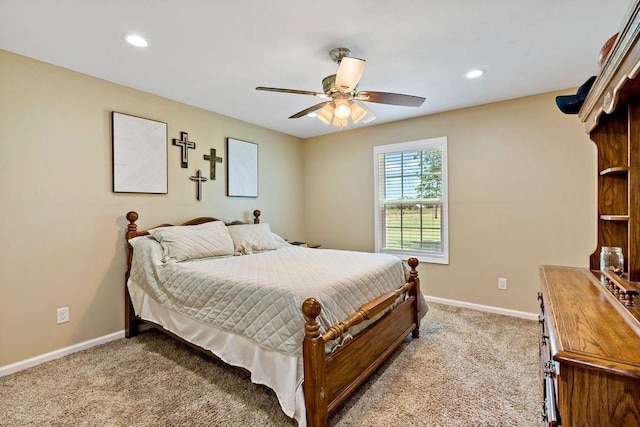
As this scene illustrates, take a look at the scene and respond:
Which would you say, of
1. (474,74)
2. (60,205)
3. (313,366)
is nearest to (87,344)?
(60,205)

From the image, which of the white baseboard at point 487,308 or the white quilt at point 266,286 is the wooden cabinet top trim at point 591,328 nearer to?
the white quilt at point 266,286

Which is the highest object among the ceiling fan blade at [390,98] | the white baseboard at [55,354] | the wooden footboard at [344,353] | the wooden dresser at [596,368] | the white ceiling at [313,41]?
the white ceiling at [313,41]

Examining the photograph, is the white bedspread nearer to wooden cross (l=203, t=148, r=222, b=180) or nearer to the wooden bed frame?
the wooden bed frame

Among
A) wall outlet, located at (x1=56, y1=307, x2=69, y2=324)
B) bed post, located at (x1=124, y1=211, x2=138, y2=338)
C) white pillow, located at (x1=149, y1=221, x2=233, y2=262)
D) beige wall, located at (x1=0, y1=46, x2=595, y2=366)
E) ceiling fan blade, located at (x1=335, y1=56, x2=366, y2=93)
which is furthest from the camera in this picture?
bed post, located at (x1=124, y1=211, x2=138, y2=338)

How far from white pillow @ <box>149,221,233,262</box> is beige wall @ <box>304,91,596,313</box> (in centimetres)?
248

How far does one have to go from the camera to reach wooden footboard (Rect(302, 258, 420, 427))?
4.99 ft

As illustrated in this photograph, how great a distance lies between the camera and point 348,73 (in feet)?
6.21

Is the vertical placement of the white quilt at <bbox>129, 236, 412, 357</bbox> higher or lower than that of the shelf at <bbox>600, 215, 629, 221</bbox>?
lower

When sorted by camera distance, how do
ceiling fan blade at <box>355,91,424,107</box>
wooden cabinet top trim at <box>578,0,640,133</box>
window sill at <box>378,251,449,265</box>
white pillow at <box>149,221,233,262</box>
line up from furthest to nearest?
window sill at <box>378,251,449,265</box> → white pillow at <box>149,221,233,262</box> → ceiling fan blade at <box>355,91,424,107</box> → wooden cabinet top trim at <box>578,0,640,133</box>

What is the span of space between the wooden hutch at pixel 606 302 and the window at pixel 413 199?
5.79ft

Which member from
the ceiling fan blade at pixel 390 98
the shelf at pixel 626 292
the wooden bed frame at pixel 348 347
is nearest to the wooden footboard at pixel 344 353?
the wooden bed frame at pixel 348 347

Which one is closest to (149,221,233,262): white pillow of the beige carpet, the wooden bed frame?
the wooden bed frame

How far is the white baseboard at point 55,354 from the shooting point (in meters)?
2.22

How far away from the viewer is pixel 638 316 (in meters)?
1.04
